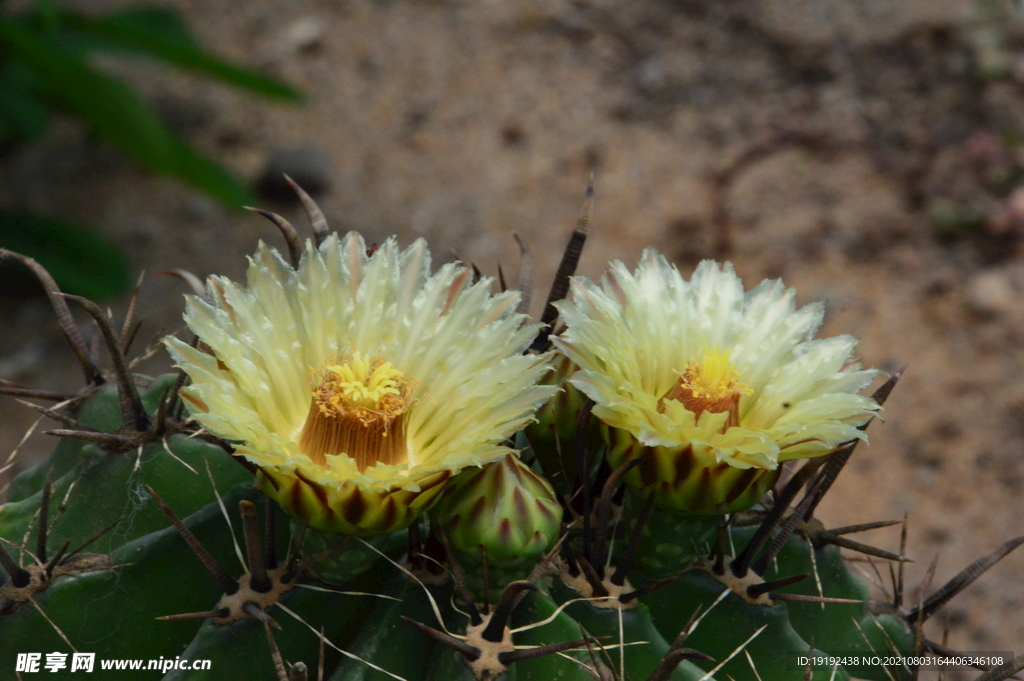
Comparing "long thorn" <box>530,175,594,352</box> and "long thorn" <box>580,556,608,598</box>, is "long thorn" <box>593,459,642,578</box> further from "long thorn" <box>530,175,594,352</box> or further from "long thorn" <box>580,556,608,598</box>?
"long thorn" <box>530,175,594,352</box>

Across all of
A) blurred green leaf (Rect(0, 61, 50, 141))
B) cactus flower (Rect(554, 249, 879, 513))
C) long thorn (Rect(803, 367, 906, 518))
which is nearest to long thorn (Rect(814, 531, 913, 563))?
long thorn (Rect(803, 367, 906, 518))

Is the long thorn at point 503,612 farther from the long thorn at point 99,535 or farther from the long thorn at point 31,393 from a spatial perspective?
the long thorn at point 31,393

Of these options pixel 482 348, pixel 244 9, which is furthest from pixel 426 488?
pixel 244 9

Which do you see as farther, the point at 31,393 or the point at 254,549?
the point at 31,393

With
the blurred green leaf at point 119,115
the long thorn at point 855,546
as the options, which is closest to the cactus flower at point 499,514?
the long thorn at point 855,546

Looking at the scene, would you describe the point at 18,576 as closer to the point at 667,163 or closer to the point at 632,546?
the point at 632,546

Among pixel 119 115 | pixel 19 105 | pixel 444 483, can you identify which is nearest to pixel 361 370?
pixel 444 483

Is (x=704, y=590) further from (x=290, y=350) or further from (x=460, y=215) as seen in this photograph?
(x=460, y=215)
